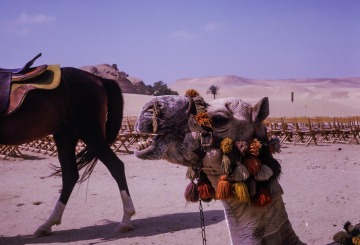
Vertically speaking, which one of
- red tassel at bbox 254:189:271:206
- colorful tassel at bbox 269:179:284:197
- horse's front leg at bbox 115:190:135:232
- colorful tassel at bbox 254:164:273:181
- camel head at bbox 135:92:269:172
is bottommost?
horse's front leg at bbox 115:190:135:232

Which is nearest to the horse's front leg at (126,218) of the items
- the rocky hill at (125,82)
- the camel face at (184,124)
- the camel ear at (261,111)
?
the camel face at (184,124)

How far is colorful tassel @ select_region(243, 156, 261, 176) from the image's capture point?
7.47ft

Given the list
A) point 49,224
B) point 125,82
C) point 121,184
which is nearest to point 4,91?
point 49,224

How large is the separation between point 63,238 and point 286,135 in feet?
53.3

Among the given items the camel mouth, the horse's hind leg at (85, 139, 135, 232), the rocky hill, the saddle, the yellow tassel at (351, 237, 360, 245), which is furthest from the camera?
the rocky hill

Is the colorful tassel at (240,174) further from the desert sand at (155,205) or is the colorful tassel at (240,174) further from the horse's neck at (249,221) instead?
the desert sand at (155,205)

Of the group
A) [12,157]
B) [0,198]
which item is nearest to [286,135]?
[12,157]

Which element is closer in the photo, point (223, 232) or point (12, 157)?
point (223, 232)

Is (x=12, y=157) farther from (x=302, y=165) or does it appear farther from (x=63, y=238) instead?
(x=63, y=238)

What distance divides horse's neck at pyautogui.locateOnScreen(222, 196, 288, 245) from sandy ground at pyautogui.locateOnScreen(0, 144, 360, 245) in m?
2.64

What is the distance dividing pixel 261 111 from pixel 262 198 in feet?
1.36

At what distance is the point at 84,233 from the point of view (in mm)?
7172

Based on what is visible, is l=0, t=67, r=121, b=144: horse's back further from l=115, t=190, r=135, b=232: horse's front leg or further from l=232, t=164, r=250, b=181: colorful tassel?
l=232, t=164, r=250, b=181: colorful tassel

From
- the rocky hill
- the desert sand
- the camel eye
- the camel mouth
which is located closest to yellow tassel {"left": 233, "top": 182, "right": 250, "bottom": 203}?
the camel eye
